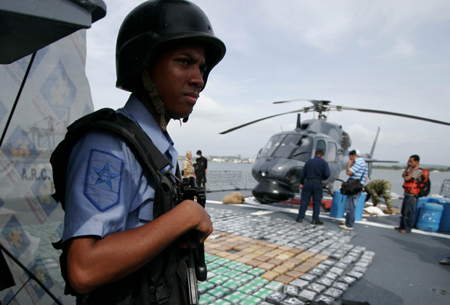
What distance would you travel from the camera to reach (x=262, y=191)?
875cm

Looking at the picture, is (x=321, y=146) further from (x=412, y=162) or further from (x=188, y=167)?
(x=188, y=167)

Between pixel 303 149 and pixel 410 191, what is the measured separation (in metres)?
3.26

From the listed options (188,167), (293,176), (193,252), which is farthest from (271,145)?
(193,252)

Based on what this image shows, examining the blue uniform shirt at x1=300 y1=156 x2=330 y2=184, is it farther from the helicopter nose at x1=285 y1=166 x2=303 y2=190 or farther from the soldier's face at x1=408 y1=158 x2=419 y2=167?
the soldier's face at x1=408 y1=158 x2=419 y2=167

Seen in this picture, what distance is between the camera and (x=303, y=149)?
9227 mm

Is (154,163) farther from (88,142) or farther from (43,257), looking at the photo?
(43,257)

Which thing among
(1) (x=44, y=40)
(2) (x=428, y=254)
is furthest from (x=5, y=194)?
(2) (x=428, y=254)

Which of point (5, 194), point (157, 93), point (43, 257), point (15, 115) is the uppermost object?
point (157, 93)

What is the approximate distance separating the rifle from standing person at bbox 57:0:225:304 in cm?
3

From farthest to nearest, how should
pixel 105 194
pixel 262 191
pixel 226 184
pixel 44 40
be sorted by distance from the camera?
pixel 226 184
pixel 262 191
pixel 44 40
pixel 105 194

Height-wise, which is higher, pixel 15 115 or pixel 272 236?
pixel 15 115

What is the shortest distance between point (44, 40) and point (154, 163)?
0.60 metres

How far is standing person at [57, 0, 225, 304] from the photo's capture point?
86 cm

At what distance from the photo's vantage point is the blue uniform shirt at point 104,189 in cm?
87
